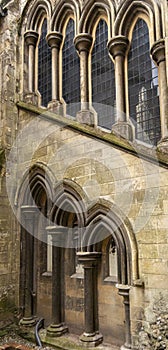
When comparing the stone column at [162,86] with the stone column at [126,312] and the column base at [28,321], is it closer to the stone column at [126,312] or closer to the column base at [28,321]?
the stone column at [126,312]

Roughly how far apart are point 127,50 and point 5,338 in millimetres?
6160

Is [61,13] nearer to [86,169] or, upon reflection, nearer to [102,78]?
[102,78]

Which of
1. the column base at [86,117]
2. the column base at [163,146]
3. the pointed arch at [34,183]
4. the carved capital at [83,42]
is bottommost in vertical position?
the pointed arch at [34,183]

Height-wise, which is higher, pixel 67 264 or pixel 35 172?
pixel 35 172

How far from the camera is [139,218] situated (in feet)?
18.7

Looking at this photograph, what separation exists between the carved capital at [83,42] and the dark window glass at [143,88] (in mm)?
1061

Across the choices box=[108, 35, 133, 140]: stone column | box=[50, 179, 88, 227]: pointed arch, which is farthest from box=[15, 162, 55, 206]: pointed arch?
box=[108, 35, 133, 140]: stone column

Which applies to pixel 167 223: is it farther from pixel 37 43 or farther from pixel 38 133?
pixel 37 43

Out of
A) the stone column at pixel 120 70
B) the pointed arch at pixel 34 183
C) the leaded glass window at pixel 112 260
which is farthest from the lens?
the pointed arch at pixel 34 183

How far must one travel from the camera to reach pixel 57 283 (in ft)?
23.7

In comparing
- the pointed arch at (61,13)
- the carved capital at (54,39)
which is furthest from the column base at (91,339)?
the pointed arch at (61,13)

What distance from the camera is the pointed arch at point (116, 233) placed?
18.7 ft

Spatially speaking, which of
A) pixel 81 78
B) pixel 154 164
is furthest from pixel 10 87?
pixel 154 164

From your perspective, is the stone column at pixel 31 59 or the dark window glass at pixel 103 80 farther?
the stone column at pixel 31 59
